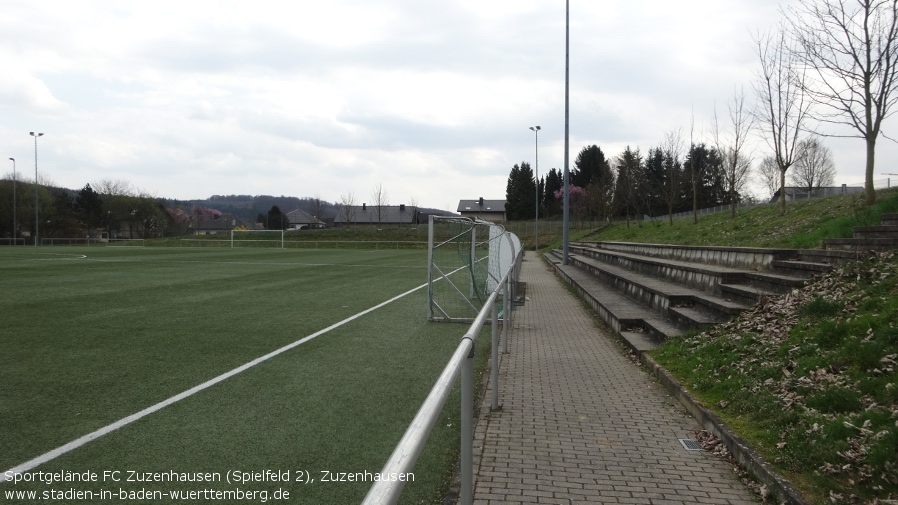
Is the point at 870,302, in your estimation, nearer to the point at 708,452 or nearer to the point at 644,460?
the point at 708,452

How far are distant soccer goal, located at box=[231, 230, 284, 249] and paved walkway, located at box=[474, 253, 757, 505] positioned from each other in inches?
2062

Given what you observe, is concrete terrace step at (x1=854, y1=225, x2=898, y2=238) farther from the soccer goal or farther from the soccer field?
the soccer field

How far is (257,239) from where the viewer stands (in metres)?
67.4

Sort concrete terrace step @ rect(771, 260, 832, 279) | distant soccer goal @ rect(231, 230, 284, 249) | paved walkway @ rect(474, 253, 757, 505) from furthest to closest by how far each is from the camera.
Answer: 1. distant soccer goal @ rect(231, 230, 284, 249)
2. concrete terrace step @ rect(771, 260, 832, 279)
3. paved walkway @ rect(474, 253, 757, 505)

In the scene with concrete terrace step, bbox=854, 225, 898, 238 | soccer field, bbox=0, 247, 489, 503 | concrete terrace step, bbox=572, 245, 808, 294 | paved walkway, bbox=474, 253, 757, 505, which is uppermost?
concrete terrace step, bbox=854, 225, 898, 238

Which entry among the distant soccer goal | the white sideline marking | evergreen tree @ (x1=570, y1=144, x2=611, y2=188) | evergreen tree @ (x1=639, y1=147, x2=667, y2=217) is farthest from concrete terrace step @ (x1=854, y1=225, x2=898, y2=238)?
evergreen tree @ (x1=570, y1=144, x2=611, y2=188)

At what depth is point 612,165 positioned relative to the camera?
257 ft

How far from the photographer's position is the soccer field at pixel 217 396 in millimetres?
3717

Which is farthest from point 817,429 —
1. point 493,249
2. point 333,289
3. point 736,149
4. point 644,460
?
point 736,149

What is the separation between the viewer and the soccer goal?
36.4 feet

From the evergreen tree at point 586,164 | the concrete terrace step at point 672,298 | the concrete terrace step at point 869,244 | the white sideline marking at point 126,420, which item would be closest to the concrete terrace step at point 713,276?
the concrete terrace step at point 672,298

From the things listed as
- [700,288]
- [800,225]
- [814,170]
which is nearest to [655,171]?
[814,170]

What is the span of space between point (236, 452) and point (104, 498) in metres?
0.88

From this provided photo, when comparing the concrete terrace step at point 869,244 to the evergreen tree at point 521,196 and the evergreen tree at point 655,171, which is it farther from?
the evergreen tree at point 521,196
